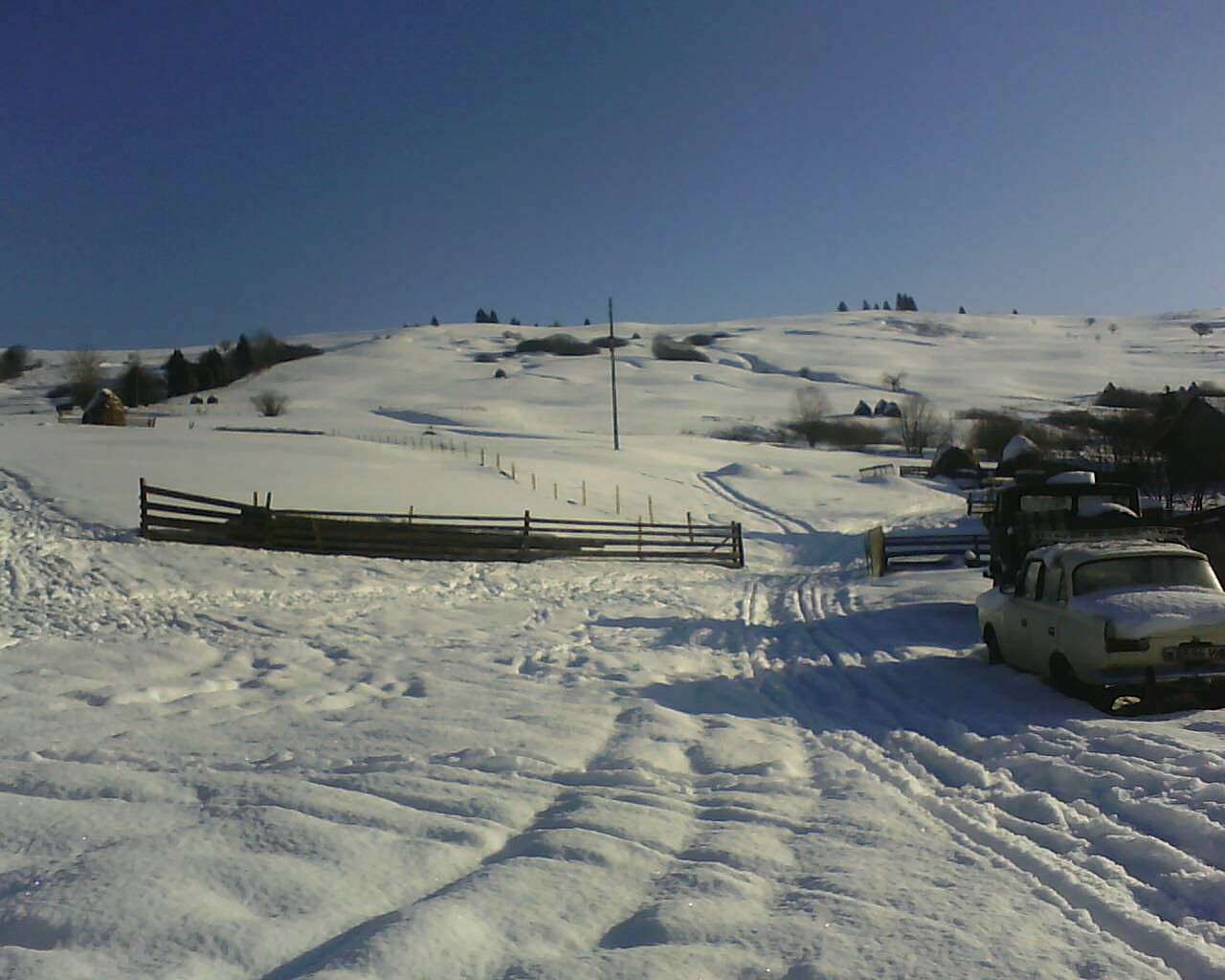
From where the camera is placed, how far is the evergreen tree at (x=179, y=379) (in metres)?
106

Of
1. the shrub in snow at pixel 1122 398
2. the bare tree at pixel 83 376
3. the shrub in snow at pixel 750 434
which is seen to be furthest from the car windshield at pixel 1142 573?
the bare tree at pixel 83 376

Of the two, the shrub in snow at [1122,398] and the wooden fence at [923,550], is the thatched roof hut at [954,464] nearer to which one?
the shrub in snow at [1122,398]

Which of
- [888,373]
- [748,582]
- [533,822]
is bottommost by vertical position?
[748,582]

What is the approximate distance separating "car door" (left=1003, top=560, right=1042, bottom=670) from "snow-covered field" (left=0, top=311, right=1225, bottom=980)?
54 centimetres

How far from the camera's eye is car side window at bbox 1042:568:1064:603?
33.4ft

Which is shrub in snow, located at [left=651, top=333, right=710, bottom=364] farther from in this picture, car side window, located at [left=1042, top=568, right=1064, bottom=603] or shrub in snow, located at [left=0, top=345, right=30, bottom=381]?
car side window, located at [left=1042, top=568, right=1064, bottom=603]

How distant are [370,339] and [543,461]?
12820 centimetres

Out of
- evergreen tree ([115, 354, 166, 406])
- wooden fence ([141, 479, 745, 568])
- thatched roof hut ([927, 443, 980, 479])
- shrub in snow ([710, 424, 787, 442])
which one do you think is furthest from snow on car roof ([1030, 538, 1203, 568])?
evergreen tree ([115, 354, 166, 406])

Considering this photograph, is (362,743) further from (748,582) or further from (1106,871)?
(748,582)

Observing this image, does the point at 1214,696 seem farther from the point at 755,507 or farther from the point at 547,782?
the point at 755,507

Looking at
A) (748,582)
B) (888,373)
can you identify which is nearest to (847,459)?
(748,582)

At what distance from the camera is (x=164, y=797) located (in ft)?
20.7

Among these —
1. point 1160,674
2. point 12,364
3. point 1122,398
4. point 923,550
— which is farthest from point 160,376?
point 1160,674

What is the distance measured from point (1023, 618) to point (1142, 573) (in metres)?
1.33
